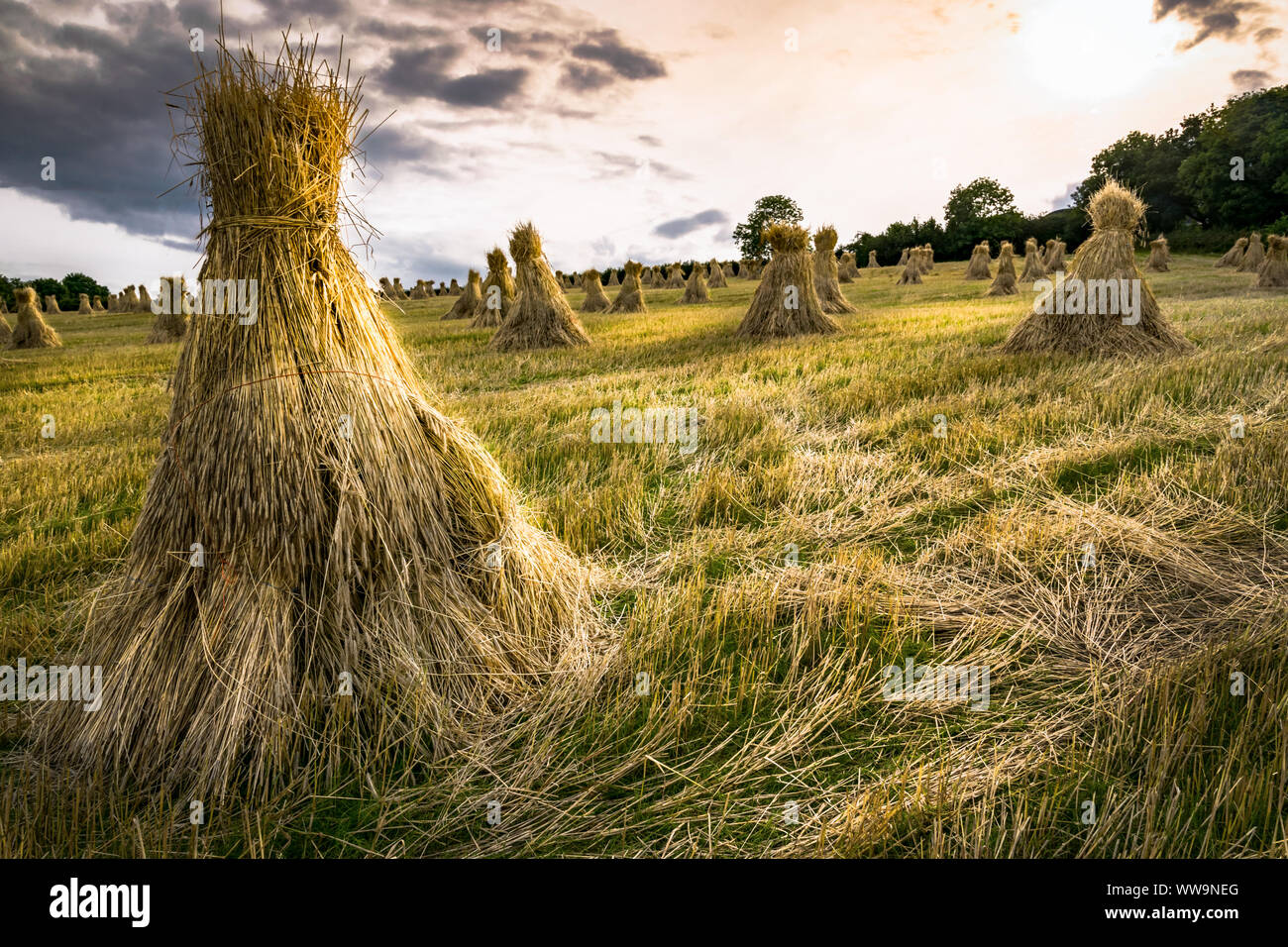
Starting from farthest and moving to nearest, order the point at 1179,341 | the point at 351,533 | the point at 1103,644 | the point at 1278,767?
1. the point at 1179,341
2. the point at 1103,644
3. the point at 351,533
4. the point at 1278,767

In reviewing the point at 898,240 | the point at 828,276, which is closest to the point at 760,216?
the point at 898,240

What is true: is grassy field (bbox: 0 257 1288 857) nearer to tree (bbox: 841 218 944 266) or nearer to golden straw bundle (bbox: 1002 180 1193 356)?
golden straw bundle (bbox: 1002 180 1193 356)

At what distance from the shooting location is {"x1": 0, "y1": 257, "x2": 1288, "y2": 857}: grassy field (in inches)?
73.1

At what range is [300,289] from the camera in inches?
94.7

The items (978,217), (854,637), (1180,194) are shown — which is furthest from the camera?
(978,217)

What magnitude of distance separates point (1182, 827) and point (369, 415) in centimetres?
293

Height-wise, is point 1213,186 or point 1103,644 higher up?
point 1213,186

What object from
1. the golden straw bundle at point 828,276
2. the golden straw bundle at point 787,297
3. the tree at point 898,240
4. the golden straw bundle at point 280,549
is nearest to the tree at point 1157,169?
the tree at point 898,240

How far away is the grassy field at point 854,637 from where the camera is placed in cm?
186

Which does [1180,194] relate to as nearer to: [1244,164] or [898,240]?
[1244,164]

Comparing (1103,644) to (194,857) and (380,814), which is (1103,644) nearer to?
(380,814)

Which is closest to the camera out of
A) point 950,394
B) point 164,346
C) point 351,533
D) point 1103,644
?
point 351,533

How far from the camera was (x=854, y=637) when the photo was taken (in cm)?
269
